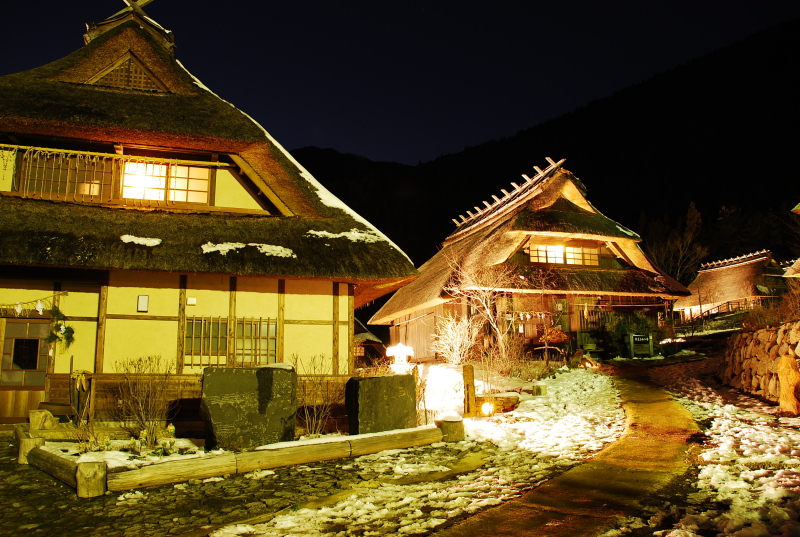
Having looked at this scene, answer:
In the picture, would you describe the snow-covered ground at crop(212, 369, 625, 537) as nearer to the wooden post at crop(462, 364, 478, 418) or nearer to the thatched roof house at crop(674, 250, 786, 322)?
the wooden post at crop(462, 364, 478, 418)

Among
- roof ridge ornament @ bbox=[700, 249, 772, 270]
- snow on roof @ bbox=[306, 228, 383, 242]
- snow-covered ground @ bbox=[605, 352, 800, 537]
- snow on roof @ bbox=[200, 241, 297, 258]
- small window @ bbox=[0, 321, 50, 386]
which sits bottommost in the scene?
snow-covered ground @ bbox=[605, 352, 800, 537]

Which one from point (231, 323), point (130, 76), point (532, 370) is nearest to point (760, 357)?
point (532, 370)

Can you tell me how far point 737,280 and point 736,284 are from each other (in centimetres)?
30

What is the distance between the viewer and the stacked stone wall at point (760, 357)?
9.89m

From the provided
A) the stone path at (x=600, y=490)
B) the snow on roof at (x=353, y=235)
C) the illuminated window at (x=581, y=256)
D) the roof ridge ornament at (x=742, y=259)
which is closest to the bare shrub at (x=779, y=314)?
the stone path at (x=600, y=490)

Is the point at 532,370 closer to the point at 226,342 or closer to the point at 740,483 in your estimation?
the point at 226,342

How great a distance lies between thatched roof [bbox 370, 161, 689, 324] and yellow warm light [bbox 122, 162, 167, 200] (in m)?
11.8

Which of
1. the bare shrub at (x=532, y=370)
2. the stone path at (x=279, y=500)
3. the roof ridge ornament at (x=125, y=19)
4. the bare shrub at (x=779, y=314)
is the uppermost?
the roof ridge ornament at (x=125, y=19)

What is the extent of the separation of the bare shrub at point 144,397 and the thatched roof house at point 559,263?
12.6m

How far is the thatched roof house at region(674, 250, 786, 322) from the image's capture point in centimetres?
3331

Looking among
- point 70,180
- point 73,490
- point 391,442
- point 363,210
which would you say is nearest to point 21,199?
point 70,180

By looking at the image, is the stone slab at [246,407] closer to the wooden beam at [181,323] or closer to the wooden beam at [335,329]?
the wooden beam at [181,323]

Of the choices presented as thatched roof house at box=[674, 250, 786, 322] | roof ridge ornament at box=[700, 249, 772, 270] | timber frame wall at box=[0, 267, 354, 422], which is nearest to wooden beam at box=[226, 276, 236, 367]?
timber frame wall at box=[0, 267, 354, 422]

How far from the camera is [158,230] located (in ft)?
35.1
